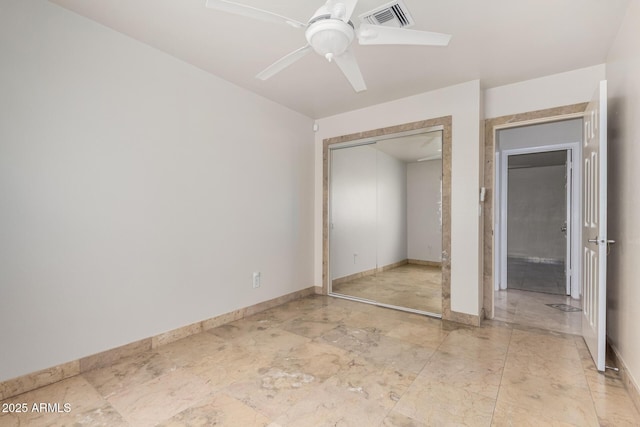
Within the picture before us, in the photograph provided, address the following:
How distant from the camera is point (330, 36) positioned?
153 cm

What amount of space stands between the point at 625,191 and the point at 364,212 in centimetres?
263

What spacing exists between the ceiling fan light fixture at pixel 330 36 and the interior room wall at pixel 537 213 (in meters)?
8.93

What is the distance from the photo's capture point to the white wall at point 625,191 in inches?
72.0

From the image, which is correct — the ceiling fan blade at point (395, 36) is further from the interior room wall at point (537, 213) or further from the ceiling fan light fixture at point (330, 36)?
the interior room wall at point (537, 213)

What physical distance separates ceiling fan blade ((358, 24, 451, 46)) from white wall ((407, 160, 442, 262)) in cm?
200

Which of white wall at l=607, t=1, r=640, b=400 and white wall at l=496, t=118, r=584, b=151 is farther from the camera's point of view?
white wall at l=496, t=118, r=584, b=151

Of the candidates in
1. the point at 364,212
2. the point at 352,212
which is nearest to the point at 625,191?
the point at 364,212

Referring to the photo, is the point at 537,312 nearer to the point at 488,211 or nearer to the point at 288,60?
the point at 488,211

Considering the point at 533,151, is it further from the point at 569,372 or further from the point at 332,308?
the point at 332,308

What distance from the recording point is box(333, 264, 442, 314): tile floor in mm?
3459

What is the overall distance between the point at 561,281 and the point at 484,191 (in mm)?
3350

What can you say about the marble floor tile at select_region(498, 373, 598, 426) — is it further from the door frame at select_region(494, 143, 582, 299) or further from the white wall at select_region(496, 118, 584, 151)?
the white wall at select_region(496, 118, 584, 151)

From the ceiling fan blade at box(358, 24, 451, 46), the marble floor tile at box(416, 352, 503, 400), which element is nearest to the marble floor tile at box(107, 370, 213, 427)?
the marble floor tile at box(416, 352, 503, 400)

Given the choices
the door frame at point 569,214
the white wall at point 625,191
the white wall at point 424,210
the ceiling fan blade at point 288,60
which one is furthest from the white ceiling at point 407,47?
the door frame at point 569,214
